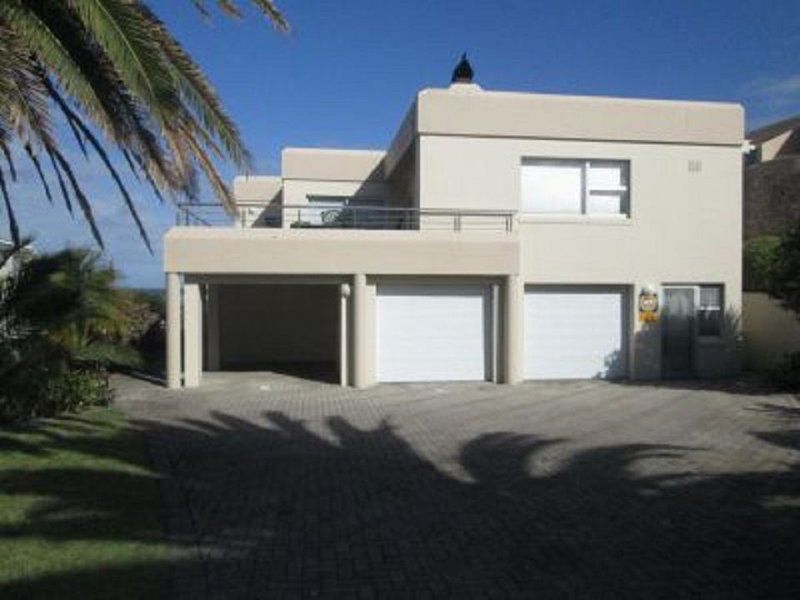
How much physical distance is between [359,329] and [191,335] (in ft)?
11.3

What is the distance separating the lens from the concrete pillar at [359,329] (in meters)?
18.2

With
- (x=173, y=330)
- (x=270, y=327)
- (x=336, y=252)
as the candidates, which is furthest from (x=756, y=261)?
(x=173, y=330)

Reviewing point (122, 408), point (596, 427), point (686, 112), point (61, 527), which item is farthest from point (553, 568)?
point (686, 112)

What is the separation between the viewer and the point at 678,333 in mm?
19734

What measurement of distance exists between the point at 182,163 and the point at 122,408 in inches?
337

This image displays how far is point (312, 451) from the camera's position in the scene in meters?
11.4

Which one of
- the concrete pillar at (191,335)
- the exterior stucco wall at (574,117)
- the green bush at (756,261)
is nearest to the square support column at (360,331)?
the concrete pillar at (191,335)

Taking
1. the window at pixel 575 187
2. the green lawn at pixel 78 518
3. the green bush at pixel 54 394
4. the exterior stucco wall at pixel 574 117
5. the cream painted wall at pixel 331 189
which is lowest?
the green lawn at pixel 78 518

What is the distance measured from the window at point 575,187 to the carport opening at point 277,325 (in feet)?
24.4

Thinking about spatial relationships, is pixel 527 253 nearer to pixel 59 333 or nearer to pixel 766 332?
pixel 766 332

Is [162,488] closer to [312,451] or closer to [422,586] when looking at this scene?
[312,451]

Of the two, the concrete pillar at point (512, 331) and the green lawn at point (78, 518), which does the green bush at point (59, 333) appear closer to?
the green lawn at point (78, 518)

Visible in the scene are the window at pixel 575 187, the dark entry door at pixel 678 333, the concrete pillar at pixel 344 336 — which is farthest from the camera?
the dark entry door at pixel 678 333

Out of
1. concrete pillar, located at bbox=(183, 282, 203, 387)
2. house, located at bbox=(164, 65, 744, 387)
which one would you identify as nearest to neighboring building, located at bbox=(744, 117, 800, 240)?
house, located at bbox=(164, 65, 744, 387)
